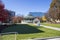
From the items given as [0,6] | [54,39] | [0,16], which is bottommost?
[54,39]

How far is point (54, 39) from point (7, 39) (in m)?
4.15

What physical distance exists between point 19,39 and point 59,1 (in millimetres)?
12619

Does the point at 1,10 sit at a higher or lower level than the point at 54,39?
higher

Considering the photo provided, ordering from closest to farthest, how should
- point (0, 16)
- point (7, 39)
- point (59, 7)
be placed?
point (7, 39) < point (59, 7) < point (0, 16)

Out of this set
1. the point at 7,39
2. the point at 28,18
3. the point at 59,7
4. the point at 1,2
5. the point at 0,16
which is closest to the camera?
the point at 7,39

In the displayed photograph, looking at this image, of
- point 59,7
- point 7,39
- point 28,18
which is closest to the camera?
point 7,39

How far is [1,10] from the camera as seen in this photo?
25.5 meters

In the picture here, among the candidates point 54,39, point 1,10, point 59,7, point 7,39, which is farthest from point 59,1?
point 7,39

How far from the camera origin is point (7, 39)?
12.9 meters

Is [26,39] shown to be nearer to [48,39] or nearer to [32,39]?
[32,39]

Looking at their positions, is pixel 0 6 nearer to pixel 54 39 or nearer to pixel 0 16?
pixel 0 16

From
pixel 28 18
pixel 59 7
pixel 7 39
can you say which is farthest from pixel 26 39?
pixel 28 18

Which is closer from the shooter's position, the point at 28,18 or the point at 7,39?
the point at 7,39

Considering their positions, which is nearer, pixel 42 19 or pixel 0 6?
pixel 0 6
